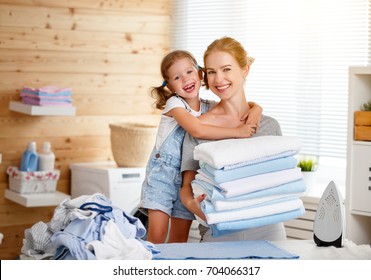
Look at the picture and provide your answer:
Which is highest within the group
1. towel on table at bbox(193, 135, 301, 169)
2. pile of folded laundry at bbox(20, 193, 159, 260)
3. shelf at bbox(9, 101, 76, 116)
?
shelf at bbox(9, 101, 76, 116)

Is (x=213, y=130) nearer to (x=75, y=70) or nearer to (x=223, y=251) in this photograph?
A: (x=223, y=251)

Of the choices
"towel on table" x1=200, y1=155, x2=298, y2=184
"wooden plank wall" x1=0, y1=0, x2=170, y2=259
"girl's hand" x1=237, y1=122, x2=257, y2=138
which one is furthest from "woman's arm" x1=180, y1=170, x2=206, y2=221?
"wooden plank wall" x1=0, y1=0, x2=170, y2=259

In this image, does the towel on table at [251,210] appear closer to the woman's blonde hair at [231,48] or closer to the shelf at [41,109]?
the woman's blonde hair at [231,48]

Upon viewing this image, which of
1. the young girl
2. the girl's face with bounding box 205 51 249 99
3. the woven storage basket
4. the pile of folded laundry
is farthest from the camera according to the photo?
the woven storage basket

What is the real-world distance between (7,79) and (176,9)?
1.36 m

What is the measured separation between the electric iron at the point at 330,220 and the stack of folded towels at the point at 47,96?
2.44 m

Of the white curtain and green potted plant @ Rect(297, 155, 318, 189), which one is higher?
the white curtain

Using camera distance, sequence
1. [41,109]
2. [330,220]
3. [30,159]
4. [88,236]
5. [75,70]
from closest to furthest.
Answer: [88,236] → [330,220] → [41,109] → [30,159] → [75,70]

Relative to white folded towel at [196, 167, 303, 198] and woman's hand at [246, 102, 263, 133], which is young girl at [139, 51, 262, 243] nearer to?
woman's hand at [246, 102, 263, 133]

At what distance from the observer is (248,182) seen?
2.22 meters

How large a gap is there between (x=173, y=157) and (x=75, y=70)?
7.28ft

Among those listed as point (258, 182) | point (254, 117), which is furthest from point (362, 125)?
point (258, 182)

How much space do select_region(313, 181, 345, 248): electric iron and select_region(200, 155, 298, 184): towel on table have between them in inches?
6.1

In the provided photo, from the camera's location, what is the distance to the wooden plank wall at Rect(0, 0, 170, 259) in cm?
450
